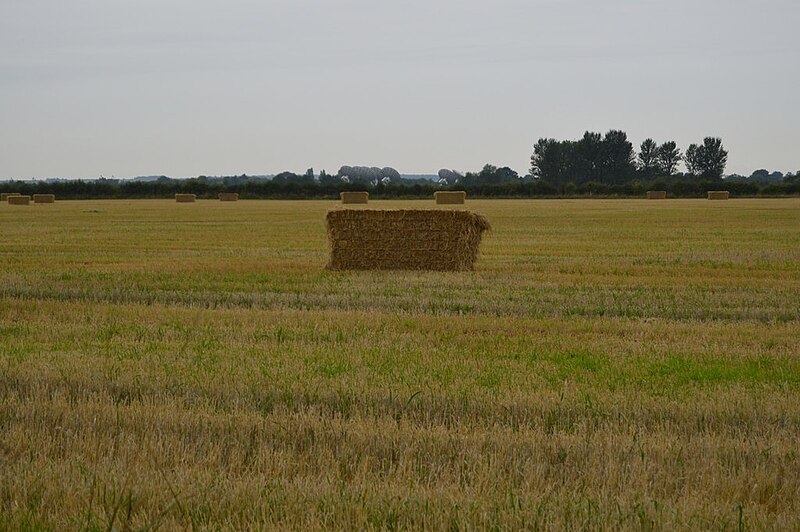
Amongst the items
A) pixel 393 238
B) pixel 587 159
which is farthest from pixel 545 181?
pixel 393 238

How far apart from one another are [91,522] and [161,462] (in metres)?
1.01

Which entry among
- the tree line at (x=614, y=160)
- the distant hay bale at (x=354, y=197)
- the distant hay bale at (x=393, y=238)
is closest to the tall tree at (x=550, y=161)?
the tree line at (x=614, y=160)

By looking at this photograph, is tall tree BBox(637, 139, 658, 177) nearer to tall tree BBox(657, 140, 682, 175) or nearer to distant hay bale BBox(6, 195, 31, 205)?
tall tree BBox(657, 140, 682, 175)

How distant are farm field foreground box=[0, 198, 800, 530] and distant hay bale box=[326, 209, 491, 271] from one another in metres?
3.08

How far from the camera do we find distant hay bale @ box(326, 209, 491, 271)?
18234mm

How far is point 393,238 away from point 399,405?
11.5m

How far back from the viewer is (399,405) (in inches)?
278

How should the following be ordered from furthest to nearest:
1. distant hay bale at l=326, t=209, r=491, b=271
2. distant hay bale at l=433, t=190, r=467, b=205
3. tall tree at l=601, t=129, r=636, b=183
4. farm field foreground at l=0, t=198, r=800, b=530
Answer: tall tree at l=601, t=129, r=636, b=183
distant hay bale at l=433, t=190, r=467, b=205
distant hay bale at l=326, t=209, r=491, b=271
farm field foreground at l=0, t=198, r=800, b=530

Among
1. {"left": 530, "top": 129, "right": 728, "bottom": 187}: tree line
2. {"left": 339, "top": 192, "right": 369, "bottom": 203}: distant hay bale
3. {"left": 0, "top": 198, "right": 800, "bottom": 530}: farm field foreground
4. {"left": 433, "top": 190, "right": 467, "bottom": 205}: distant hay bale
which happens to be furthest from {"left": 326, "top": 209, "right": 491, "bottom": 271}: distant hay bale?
{"left": 530, "top": 129, "right": 728, "bottom": 187}: tree line

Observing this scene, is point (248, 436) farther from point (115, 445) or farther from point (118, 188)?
point (118, 188)

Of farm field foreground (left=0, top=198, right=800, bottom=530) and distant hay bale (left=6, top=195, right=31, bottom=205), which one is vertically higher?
farm field foreground (left=0, top=198, right=800, bottom=530)

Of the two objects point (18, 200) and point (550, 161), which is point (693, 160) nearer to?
point (550, 161)

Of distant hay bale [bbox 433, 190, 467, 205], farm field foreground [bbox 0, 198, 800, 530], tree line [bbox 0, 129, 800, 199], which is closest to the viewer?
farm field foreground [bbox 0, 198, 800, 530]

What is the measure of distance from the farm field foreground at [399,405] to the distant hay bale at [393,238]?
10.1 ft
